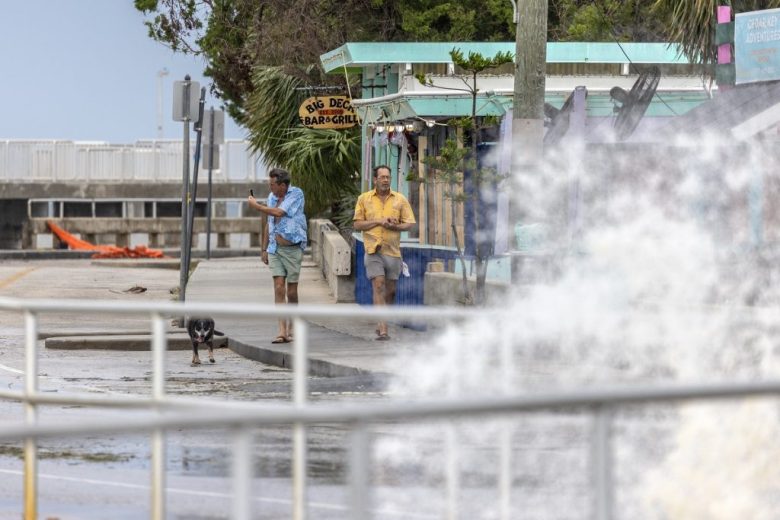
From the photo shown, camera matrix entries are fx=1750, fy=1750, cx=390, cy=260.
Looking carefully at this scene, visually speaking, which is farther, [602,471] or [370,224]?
[370,224]

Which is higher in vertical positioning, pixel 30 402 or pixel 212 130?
pixel 212 130

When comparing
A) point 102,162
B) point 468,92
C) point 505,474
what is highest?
point 468,92

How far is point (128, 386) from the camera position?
39.4ft

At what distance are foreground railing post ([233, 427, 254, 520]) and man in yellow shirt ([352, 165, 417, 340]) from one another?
1234cm

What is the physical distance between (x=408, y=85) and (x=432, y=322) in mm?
13065

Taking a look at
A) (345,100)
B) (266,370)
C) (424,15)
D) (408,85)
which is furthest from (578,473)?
(424,15)

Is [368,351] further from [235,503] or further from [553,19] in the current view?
[553,19]

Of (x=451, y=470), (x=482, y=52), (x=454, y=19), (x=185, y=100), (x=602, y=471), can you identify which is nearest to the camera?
(x=602, y=471)

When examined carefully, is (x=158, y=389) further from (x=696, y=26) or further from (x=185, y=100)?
(x=696, y=26)

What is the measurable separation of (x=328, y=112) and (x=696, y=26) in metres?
6.45

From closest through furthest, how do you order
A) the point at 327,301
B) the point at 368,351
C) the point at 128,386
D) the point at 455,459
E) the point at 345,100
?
the point at 455,459
the point at 368,351
the point at 128,386
the point at 327,301
the point at 345,100

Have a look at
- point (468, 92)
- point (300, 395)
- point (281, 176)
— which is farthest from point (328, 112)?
point (300, 395)

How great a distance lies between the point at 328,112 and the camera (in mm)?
26359

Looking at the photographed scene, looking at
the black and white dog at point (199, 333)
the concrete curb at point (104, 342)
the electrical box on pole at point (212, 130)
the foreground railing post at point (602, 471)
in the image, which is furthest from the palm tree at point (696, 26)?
the foreground railing post at point (602, 471)
